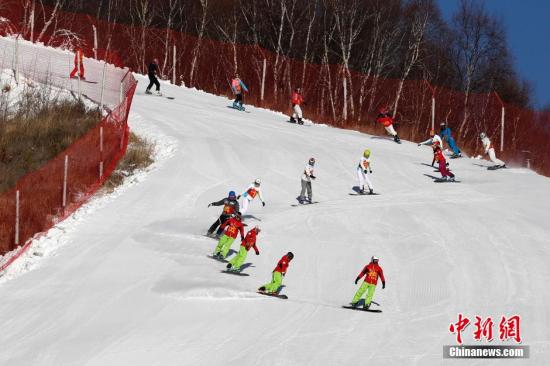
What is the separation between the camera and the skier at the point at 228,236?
18.7 m

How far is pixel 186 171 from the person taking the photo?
27391 mm

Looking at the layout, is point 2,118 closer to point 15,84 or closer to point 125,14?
→ point 15,84

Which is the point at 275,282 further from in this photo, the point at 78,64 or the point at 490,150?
the point at 78,64

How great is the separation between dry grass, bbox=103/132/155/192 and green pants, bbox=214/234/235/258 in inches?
275

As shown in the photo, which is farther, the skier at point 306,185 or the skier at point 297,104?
the skier at point 297,104

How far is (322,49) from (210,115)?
2198 centimetres

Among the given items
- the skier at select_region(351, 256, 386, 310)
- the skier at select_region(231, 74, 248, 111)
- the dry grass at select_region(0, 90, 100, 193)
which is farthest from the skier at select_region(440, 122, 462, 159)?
the skier at select_region(351, 256, 386, 310)

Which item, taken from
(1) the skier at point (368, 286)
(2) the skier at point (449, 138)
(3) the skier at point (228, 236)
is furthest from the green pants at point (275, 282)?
(2) the skier at point (449, 138)

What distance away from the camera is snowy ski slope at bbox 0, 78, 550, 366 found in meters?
14.4

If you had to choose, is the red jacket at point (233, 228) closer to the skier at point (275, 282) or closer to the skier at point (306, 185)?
the skier at point (275, 282)

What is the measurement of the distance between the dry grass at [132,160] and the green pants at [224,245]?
6.98 metres

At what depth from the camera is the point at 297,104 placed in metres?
37.1

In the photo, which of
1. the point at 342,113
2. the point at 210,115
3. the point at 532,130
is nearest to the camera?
the point at 210,115

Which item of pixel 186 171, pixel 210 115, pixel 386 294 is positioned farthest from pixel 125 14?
pixel 386 294
